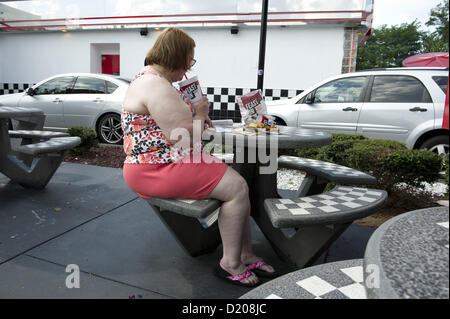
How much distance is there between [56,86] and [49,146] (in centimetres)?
417

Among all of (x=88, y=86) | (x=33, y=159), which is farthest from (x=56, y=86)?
(x=33, y=159)

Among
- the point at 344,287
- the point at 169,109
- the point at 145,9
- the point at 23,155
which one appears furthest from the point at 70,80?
the point at 344,287

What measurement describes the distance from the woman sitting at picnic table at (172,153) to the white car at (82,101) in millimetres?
4429

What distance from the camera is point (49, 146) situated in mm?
3090

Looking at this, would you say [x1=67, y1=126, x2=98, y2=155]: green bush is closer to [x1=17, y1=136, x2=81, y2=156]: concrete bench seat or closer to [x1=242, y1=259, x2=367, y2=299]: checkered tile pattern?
[x1=17, y1=136, x2=81, y2=156]: concrete bench seat

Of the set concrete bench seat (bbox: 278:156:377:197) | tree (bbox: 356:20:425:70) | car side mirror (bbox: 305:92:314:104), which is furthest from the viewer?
tree (bbox: 356:20:425:70)

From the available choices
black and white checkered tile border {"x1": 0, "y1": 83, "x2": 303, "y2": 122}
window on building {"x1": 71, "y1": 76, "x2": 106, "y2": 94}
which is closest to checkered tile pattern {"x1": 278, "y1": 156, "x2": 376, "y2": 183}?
window on building {"x1": 71, "y1": 76, "x2": 106, "y2": 94}

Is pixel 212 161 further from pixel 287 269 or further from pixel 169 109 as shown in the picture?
pixel 287 269

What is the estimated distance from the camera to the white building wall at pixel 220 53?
699cm

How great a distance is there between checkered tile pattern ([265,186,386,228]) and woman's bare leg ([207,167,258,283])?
0.14 metres

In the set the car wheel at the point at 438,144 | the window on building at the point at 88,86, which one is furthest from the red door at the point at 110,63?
the car wheel at the point at 438,144

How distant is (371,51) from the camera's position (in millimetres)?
32906

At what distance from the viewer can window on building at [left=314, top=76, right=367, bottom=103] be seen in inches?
204
